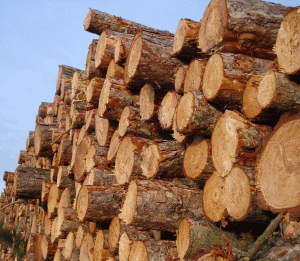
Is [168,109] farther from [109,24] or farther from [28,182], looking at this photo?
[28,182]

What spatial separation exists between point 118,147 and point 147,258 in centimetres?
121

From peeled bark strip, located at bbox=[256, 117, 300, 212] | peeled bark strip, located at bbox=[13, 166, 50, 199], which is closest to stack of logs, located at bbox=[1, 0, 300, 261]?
peeled bark strip, located at bbox=[256, 117, 300, 212]

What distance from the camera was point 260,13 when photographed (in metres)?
2.38

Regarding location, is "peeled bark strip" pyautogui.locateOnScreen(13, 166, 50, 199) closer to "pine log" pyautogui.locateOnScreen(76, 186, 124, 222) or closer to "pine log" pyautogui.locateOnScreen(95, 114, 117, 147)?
"pine log" pyautogui.locateOnScreen(95, 114, 117, 147)

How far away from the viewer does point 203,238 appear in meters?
2.33

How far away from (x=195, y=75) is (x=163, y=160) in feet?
2.43

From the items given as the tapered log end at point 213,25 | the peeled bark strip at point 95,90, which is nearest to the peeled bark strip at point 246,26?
the tapered log end at point 213,25

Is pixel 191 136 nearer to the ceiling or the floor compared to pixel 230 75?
nearer to the floor

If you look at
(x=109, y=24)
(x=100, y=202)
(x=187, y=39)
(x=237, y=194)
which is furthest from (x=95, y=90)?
(x=237, y=194)

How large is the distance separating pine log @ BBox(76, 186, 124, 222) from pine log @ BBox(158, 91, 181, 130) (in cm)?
95

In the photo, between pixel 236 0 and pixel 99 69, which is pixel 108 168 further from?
pixel 236 0

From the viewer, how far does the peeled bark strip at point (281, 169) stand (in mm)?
1728

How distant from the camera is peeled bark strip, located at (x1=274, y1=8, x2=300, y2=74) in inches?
68.8

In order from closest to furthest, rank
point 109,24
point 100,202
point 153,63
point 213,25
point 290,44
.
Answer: point 290,44 → point 213,25 → point 153,63 → point 100,202 → point 109,24
